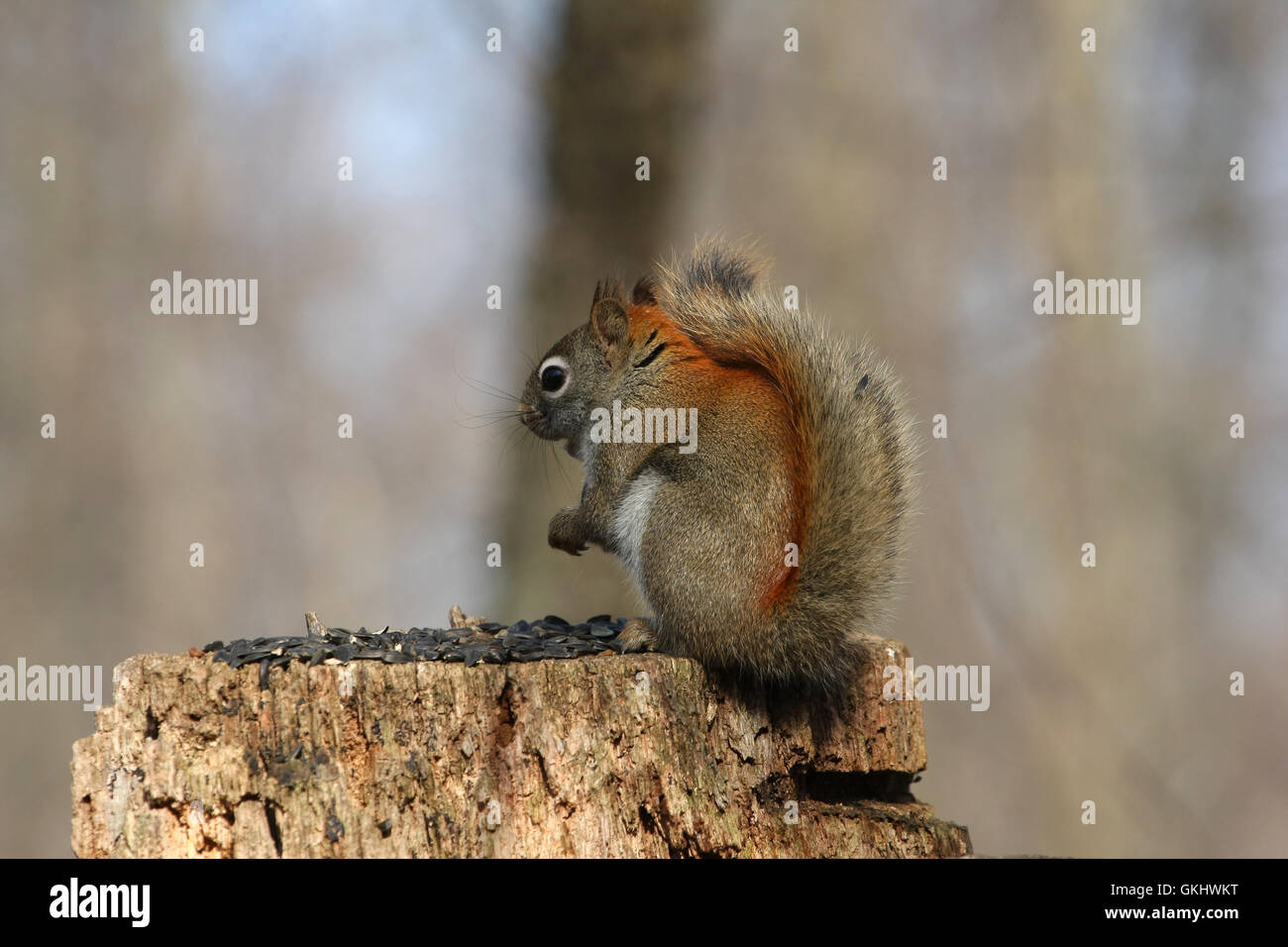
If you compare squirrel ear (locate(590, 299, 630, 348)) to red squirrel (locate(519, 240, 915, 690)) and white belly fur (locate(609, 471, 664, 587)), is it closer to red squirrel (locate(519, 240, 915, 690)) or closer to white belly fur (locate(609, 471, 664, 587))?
red squirrel (locate(519, 240, 915, 690))

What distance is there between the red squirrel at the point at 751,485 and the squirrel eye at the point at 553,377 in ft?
0.84

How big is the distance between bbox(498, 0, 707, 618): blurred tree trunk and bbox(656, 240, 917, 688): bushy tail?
76.9 inches

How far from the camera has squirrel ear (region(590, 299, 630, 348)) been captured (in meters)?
3.64

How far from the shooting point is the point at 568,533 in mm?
3609

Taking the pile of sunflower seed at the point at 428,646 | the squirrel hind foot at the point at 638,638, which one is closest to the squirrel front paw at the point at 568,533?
the pile of sunflower seed at the point at 428,646

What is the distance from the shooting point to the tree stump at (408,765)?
2.61 meters

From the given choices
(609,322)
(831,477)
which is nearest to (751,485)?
(831,477)

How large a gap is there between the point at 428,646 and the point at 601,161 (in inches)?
113

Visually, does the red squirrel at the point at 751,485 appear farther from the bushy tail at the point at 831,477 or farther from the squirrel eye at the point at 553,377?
the squirrel eye at the point at 553,377

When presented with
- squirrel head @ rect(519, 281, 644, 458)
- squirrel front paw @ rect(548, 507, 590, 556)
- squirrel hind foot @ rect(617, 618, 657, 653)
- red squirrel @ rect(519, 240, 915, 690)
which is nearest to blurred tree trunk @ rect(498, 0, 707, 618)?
squirrel head @ rect(519, 281, 644, 458)

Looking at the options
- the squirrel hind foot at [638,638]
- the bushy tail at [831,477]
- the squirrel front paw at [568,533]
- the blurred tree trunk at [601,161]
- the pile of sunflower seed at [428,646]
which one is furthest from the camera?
the blurred tree trunk at [601,161]

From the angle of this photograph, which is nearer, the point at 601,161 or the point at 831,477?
the point at 831,477

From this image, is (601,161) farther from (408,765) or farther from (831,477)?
(408,765)

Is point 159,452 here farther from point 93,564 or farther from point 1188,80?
point 1188,80
